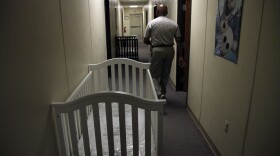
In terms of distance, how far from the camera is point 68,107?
4.16 feet

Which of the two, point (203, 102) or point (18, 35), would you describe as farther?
point (203, 102)

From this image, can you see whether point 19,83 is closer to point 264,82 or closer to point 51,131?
point 51,131

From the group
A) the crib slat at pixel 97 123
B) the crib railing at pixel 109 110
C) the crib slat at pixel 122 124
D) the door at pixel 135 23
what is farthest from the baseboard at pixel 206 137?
the door at pixel 135 23

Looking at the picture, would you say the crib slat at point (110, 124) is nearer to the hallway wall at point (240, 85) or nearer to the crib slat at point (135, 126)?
the crib slat at point (135, 126)

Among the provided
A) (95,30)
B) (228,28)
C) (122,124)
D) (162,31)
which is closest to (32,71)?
(122,124)

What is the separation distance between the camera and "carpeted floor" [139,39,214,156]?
221 centimetres

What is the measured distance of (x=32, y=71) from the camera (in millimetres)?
1049

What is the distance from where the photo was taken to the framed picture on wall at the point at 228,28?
62.1 inches

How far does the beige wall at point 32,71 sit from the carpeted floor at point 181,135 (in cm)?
133

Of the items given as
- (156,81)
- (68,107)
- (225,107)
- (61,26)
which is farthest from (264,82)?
(156,81)

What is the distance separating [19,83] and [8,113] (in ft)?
0.48

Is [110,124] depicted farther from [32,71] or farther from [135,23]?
[135,23]

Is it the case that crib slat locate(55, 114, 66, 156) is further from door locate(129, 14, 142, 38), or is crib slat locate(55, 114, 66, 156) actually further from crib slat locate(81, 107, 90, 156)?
door locate(129, 14, 142, 38)

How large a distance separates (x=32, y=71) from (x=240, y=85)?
4.64ft
